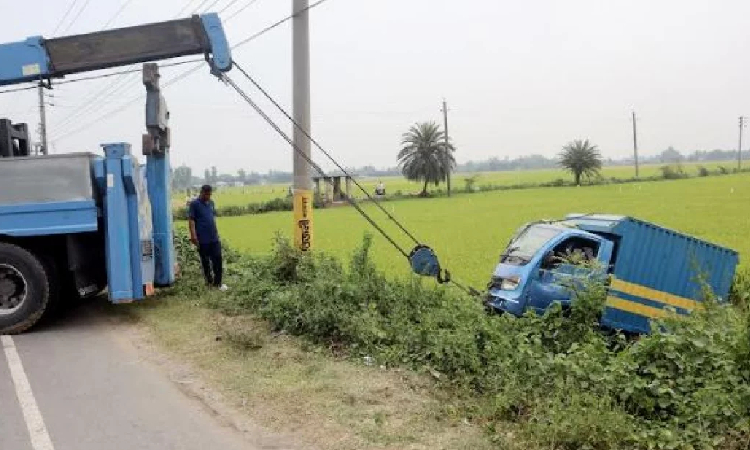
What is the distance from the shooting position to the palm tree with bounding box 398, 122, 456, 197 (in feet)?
218

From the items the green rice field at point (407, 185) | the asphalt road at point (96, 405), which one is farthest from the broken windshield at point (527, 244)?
the green rice field at point (407, 185)

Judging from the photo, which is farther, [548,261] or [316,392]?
[548,261]

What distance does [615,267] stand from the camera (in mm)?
10070

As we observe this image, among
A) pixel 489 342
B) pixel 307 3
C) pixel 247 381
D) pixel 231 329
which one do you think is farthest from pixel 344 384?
pixel 307 3

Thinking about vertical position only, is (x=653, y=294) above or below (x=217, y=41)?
below

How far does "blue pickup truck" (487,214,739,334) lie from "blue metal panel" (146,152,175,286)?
4.71 m

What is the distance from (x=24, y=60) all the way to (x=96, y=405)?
19.5 feet

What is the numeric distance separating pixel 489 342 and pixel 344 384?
4.65ft

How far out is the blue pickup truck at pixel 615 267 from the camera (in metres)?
9.77

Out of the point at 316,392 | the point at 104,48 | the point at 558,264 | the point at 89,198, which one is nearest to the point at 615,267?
the point at 558,264

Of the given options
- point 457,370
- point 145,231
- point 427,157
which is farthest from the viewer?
point 427,157

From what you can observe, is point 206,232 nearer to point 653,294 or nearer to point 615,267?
point 615,267

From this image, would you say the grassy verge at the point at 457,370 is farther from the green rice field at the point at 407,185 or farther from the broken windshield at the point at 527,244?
the green rice field at the point at 407,185

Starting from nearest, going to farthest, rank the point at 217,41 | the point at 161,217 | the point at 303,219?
the point at 217,41, the point at 161,217, the point at 303,219
